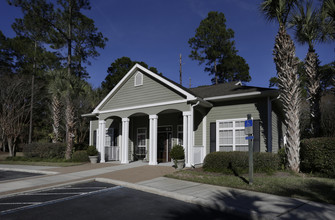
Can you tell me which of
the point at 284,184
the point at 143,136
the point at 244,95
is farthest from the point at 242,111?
the point at 143,136

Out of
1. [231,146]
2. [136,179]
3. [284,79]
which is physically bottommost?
[136,179]

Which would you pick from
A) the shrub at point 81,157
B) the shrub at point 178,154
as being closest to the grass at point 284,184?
the shrub at point 178,154

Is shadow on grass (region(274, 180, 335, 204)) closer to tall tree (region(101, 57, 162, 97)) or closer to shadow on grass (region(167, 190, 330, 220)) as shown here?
shadow on grass (region(167, 190, 330, 220))

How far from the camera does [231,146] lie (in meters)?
13.0

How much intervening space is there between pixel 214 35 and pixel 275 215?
31291 millimetres

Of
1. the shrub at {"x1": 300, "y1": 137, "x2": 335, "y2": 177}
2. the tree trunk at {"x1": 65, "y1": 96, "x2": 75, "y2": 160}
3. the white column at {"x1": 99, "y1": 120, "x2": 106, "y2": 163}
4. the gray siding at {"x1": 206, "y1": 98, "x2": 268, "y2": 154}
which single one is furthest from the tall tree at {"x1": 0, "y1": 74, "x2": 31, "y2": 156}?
the shrub at {"x1": 300, "y1": 137, "x2": 335, "y2": 177}

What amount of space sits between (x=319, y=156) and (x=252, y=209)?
5843mm

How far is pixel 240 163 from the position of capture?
1065cm

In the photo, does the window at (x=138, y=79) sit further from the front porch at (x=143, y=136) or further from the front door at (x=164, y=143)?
the front door at (x=164, y=143)

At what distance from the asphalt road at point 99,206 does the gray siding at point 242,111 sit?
23.0 ft

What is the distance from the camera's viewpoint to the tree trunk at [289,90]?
10.5 metres

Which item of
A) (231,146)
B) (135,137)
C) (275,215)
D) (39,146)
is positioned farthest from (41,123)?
(275,215)

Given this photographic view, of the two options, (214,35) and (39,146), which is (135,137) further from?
(214,35)

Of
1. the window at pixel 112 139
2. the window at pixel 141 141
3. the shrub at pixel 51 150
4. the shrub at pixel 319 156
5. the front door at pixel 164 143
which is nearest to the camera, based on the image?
the shrub at pixel 319 156
